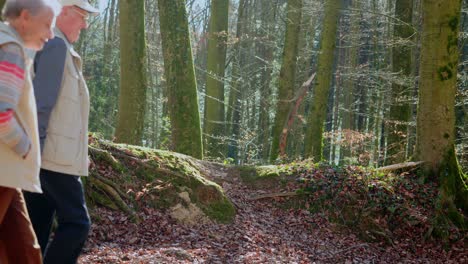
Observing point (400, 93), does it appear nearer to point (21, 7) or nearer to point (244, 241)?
point (244, 241)

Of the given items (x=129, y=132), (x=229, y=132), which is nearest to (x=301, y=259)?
(x=129, y=132)

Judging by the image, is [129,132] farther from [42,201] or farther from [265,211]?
[42,201]

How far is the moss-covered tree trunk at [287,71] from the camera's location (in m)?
15.0

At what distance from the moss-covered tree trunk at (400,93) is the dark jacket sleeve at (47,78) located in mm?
10371

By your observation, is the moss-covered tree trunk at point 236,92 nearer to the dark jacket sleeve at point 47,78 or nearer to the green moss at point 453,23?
the green moss at point 453,23

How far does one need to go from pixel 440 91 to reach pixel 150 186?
17.0 ft

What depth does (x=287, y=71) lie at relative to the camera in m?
15.1

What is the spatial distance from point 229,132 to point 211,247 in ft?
61.8

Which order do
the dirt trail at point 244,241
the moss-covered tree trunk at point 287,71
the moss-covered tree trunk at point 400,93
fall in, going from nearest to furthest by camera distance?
the dirt trail at point 244,241, the moss-covered tree trunk at point 400,93, the moss-covered tree trunk at point 287,71

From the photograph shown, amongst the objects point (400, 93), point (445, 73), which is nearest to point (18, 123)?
point (445, 73)

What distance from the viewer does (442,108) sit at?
31.0 feet

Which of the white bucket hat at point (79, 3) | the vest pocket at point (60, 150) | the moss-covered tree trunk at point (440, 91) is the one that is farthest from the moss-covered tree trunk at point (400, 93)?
the vest pocket at point (60, 150)

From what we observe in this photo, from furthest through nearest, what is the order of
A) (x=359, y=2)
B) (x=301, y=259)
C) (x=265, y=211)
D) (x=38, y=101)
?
(x=359, y=2)
(x=265, y=211)
(x=301, y=259)
(x=38, y=101)

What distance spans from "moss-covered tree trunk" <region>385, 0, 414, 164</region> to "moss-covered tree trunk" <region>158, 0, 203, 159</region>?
5169 millimetres
